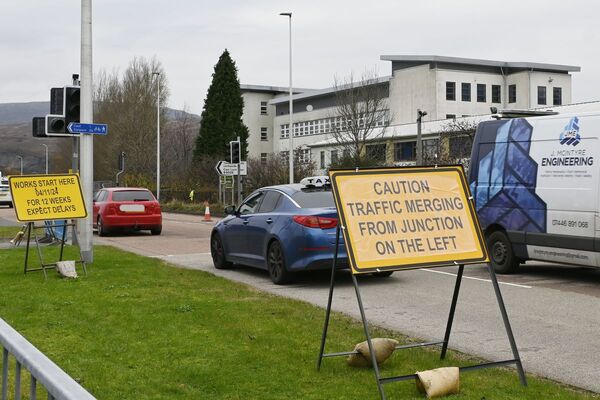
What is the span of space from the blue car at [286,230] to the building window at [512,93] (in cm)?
6254

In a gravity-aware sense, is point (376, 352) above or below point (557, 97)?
below

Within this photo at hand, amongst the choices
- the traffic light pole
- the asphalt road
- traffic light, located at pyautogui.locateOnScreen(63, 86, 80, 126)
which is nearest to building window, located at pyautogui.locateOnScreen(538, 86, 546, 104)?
the asphalt road

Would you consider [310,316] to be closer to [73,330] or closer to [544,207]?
[73,330]

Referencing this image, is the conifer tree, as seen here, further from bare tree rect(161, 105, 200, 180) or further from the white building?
the white building

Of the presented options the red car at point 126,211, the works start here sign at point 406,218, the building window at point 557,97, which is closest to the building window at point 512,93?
the building window at point 557,97

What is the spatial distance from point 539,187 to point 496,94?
62816 mm

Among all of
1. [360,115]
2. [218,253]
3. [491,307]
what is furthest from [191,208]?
[491,307]

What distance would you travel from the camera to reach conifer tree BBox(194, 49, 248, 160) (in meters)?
78.6

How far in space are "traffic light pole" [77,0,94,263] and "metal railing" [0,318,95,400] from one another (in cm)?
1004

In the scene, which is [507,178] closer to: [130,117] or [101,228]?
[101,228]

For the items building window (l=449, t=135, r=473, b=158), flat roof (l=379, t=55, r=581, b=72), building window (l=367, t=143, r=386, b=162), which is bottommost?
building window (l=449, t=135, r=473, b=158)

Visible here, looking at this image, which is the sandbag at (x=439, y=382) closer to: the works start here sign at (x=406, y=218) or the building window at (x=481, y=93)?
the works start here sign at (x=406, y=218)

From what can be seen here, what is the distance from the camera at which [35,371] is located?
2754 millimetres

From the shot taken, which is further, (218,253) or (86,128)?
(218,253)
